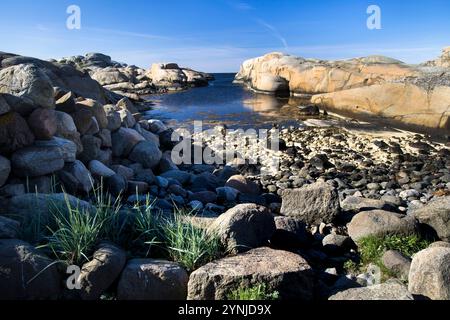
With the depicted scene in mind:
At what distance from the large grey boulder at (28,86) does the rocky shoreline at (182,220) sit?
0.07ft

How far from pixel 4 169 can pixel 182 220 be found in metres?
3.02

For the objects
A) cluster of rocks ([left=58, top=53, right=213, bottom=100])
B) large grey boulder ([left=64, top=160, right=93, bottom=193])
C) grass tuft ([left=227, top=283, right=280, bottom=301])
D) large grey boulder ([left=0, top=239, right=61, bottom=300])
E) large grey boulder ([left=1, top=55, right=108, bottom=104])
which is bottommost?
grass tuft ([left=227, top=283, right=280, bottom=301])

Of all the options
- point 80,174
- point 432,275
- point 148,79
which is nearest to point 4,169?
point 80,174

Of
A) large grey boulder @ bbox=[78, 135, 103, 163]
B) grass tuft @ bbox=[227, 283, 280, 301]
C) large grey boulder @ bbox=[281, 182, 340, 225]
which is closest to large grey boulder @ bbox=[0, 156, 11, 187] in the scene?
large grey boulder @ bbox=[78, 135, 103, 163]

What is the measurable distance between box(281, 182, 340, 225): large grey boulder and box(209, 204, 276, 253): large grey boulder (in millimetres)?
1786

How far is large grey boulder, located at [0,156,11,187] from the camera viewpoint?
6255 millimetres

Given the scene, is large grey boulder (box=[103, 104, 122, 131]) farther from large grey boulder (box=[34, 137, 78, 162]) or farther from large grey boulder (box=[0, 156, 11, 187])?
large grey boulder (box=[0, 156, 11, 187])

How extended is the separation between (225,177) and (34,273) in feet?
23.4

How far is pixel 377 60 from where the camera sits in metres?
29.9

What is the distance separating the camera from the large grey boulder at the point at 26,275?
3.84 meters

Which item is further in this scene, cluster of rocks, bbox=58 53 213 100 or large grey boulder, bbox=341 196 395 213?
cluster of rocks, bbox=58 53 213 100
